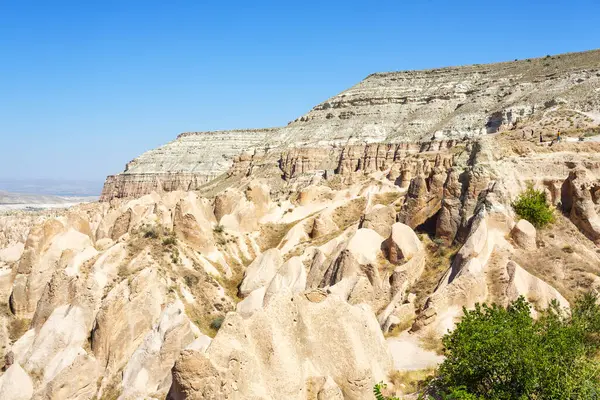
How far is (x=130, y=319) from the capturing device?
65.8 feet

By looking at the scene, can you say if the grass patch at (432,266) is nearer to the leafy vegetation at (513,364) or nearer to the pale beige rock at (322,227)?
the leafy vegetation at (513,364)

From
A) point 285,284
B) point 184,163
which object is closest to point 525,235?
point 285,284

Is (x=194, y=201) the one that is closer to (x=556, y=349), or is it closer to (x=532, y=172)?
(x=532, y=172)

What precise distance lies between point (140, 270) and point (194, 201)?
8.03 metres

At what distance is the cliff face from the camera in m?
81.1

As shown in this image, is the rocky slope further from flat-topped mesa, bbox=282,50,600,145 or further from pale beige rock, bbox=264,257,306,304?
flat-topped mesa, bbox=282,50,600,145

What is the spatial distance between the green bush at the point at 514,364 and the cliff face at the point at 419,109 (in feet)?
185

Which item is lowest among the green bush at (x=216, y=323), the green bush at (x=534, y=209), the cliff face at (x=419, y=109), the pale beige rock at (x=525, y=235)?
the green bush at (x=216, y=323)

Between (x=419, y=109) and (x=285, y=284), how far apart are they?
81.7 metres

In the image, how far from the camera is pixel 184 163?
137875mm

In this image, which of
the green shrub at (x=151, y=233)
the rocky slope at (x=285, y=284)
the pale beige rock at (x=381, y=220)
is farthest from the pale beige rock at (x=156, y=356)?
the pale beige rock at (x=381, y=220)

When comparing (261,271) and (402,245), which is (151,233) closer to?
(261,271)

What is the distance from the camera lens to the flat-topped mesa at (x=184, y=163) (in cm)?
13012

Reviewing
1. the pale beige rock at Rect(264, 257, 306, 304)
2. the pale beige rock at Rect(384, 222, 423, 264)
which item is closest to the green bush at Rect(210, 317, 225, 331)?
the pale beige rock at Rect(264, 257, 306, 304)
